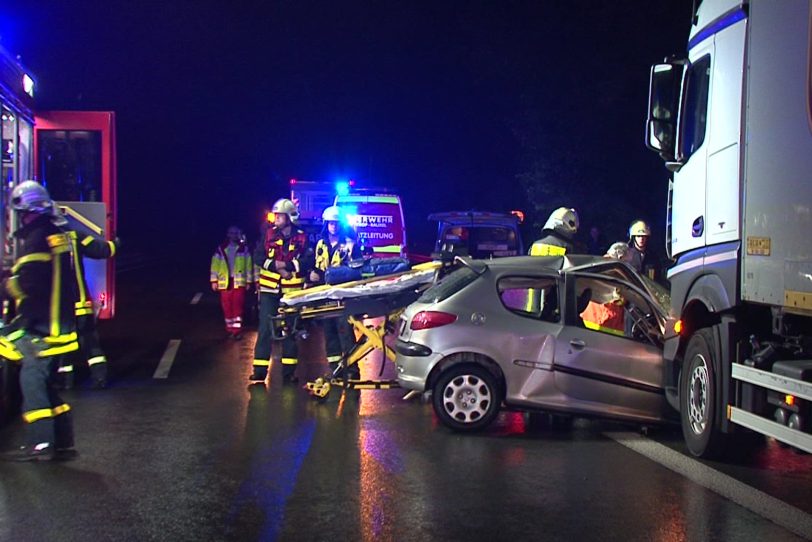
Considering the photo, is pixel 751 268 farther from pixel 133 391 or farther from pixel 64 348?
pixel 133 391

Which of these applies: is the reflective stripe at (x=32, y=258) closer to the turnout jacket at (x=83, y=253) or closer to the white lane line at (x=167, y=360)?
the turnout jacket at (x=83, y=253)

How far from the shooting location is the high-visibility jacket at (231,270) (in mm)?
15422

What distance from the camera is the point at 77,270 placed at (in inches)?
407

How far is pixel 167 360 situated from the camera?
508 inches

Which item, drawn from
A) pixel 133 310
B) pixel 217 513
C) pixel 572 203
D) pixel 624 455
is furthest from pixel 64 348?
pixel 572 203

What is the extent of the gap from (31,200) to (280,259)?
13.4 feet

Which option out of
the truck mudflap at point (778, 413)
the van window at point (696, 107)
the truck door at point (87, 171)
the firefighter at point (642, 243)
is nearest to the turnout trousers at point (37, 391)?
the truck mudflap at point (778, 413)

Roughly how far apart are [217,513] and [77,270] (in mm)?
5125

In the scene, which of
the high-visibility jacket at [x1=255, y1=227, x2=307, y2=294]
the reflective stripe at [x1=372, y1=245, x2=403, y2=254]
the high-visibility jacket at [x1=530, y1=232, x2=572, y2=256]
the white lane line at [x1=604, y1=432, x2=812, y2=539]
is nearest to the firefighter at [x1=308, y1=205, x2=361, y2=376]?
the high-visibility jacket at [x1=255, y1=227, x2=307, y2=294]

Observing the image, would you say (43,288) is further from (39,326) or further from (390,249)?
(390,249)

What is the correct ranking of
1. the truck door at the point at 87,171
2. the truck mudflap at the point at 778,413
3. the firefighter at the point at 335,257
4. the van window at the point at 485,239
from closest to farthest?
the truck mudflap at the point at 778,413 < the firefighter at the point at 335,257 < the truck door at the point at 87,171 < the van window at the point at 485,239

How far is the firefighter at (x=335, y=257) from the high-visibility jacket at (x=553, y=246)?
2165 mm

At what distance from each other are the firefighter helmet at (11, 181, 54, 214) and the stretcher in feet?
9.65

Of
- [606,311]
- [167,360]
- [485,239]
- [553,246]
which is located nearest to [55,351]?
[606,311]
